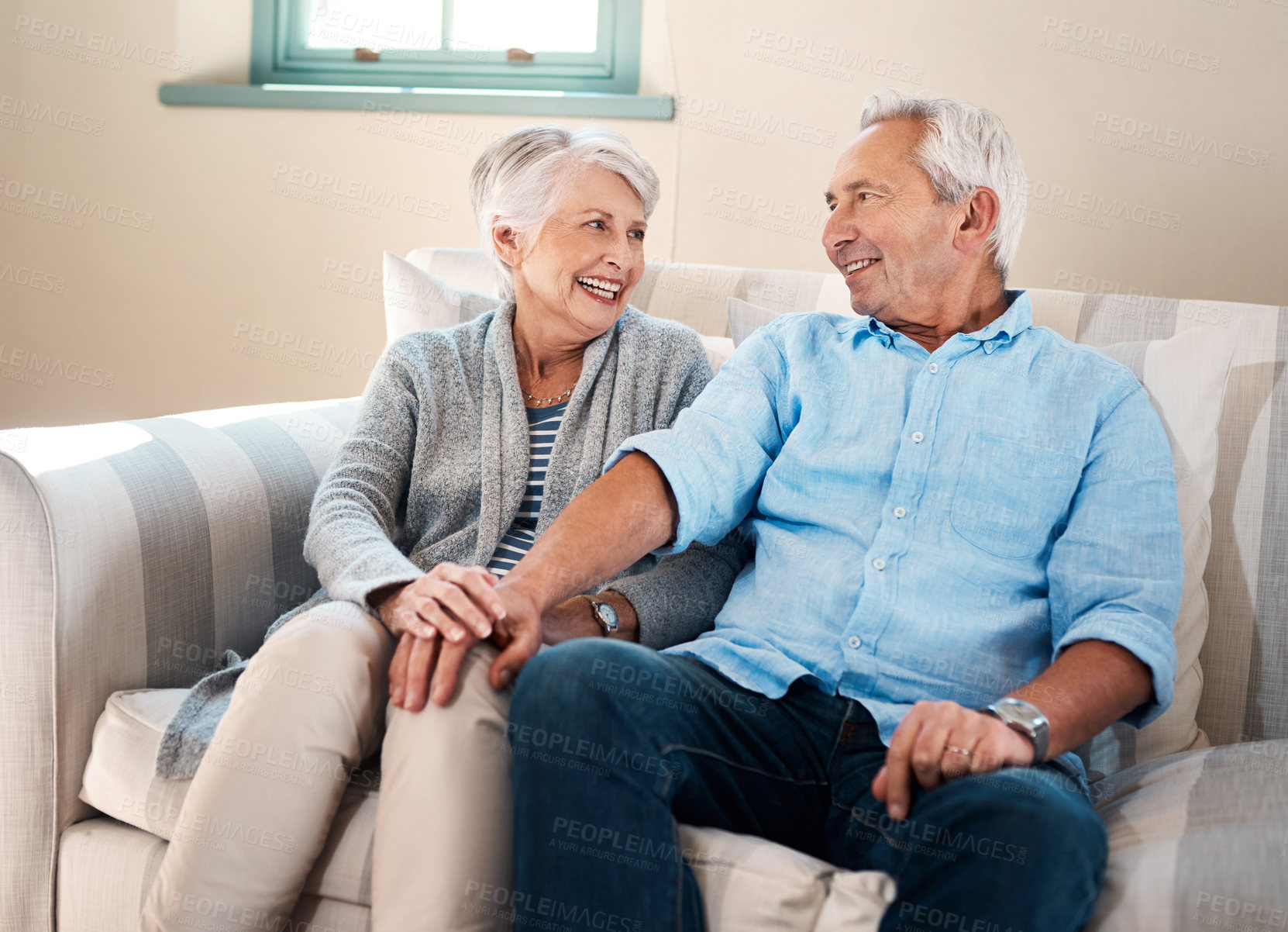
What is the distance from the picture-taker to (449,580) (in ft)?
3.36

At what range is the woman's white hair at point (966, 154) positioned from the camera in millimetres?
1277

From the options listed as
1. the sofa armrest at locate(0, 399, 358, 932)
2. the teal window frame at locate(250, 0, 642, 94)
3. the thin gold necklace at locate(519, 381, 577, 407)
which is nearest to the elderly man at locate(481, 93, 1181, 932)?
the thin gold necklace at locate(519, 381, 577, 407)

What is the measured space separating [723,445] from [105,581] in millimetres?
724

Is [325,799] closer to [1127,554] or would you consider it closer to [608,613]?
[608,613]

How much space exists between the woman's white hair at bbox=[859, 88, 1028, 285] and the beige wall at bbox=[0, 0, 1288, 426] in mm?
720

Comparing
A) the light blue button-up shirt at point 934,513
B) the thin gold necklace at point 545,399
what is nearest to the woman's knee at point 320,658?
the light blue button-up shirt at point 934,513

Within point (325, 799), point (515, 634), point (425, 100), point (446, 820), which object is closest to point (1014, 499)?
point (515, 634)

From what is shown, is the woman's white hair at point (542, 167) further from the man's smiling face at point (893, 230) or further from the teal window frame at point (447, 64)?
the teal window frame at point (447, 64)

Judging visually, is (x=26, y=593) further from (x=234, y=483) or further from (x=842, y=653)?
(x=842, y=653)

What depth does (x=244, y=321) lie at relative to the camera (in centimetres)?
251

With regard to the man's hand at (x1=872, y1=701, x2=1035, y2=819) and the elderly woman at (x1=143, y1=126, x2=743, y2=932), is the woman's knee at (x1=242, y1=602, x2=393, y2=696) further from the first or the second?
the man's hand at (x1=872, y1=701, x2=1035, y2=819)

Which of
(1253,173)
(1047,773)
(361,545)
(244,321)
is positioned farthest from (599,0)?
(1047,773)

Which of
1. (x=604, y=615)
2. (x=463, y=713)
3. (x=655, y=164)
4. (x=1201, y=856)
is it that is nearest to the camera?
(x=1201, y=856)

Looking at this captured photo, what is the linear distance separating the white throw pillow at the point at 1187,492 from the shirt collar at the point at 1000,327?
0.19 meters
